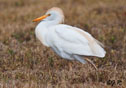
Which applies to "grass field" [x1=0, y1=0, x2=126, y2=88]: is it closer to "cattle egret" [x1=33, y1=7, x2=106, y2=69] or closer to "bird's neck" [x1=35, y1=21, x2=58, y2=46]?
"cattle egret" [x1=33, y1=7, x2=106, y2=69]

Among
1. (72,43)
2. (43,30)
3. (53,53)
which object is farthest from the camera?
(53,53)

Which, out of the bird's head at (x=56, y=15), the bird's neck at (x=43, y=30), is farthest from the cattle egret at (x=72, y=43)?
the bird's head at (x=56, y=15)

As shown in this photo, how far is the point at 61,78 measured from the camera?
4734 mm

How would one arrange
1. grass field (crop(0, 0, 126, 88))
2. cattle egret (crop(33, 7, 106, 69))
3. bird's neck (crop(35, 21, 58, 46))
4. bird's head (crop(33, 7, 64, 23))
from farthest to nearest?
1. bird's head (crop(33, 7, 64, 23))
2. bird's neck (crop(35, 21, 58, 46))
3. cattle egret (crop(33, 7, 106, 69))
4. grass field (crop(0, 0, 126, 88))

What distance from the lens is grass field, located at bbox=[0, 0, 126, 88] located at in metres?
4.68

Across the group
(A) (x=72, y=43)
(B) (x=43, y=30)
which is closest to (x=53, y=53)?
(B) (x=43, y=30)

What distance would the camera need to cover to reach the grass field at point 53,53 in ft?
15.4

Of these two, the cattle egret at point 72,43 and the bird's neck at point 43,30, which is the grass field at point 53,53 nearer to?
the cattle egret at point 72,43

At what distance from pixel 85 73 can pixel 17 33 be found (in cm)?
312

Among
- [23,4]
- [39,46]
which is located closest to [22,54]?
[39,46]

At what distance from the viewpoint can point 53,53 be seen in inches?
247

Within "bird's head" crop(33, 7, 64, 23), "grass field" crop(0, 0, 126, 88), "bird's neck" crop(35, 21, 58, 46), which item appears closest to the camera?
"grass field" crop(0, 0, 126, 88)

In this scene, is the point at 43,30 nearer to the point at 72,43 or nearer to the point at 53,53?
the point at 72,43

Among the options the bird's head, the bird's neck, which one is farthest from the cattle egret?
the bird's head
